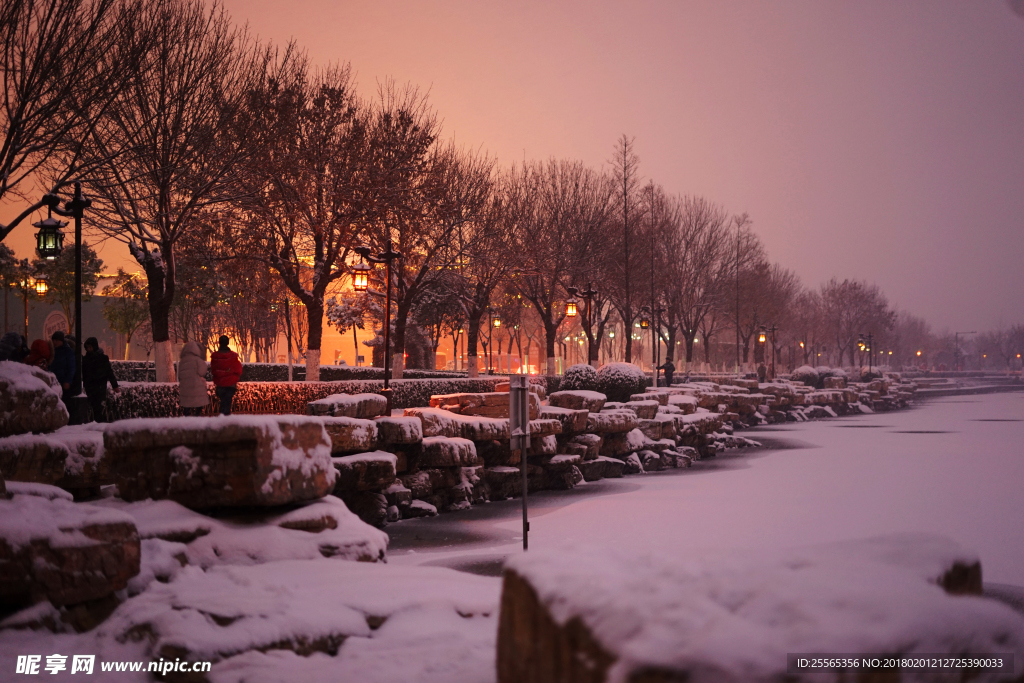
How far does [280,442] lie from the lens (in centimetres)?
830

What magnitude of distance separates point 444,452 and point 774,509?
20.3 feet

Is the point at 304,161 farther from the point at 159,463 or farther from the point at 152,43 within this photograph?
the point at 159,463

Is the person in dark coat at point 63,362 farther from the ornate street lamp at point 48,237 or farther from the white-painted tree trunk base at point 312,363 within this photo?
the white-painted tree trunk base at point 312,363

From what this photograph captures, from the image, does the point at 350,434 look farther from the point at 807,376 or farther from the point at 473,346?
the point at 807,376

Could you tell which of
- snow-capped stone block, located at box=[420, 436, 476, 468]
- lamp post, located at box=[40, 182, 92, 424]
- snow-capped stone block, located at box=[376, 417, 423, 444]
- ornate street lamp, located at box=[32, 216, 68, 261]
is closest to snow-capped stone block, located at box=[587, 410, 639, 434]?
snow-capped stone block, located at box=[420, 436, 476, 468]

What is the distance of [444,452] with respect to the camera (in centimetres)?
1537

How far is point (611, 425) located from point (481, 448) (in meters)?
5.22

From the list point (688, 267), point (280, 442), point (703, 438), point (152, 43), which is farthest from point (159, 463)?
point (688, 267)

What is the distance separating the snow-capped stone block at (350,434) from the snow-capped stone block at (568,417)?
6.75 m

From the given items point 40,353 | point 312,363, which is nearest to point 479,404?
point 312,363

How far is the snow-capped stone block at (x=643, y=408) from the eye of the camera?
24266 mm

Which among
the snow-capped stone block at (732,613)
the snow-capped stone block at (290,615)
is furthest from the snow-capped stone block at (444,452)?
the snow-capped stone block at (732,613)

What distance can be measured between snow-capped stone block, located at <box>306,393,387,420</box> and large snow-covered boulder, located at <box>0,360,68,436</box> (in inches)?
195

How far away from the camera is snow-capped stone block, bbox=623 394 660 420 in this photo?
2427 cm
